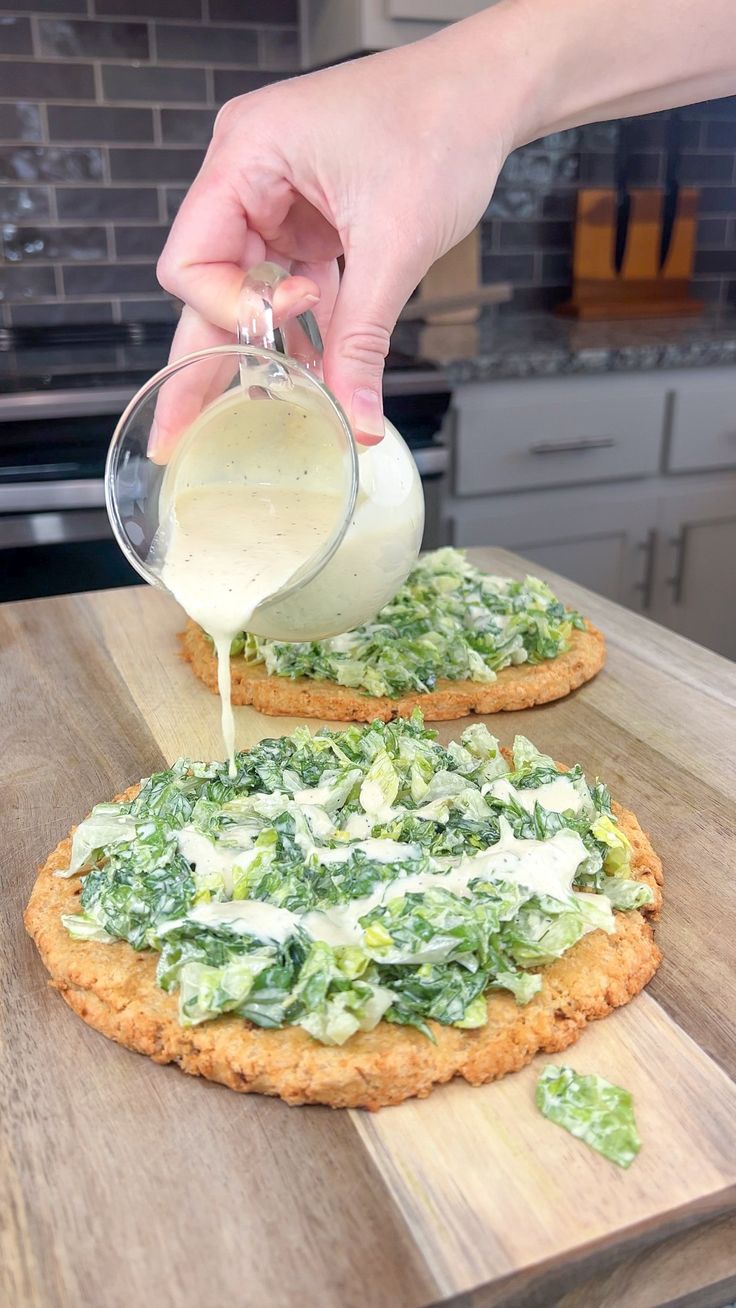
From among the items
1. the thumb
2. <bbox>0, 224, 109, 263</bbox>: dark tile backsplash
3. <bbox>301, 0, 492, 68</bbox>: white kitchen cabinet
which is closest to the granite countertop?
<bbox>301, 0, 492, 68</bbox>: white kitchen cabinet

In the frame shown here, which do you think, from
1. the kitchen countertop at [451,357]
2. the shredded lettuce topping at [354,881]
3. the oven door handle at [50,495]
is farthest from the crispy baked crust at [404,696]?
the kitchen countertop at [451,357]

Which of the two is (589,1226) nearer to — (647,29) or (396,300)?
(396,300)

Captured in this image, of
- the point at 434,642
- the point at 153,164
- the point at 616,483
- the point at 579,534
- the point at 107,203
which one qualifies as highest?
the point at 153,164

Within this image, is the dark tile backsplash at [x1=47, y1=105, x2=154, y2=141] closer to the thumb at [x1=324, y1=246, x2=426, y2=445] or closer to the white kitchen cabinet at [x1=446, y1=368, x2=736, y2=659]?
the white kitchen cabinet at [x1=446, y1=368, x2=736, y2=659]

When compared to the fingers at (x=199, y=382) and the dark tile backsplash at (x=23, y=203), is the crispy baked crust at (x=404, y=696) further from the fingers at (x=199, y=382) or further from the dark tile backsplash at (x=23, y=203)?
the dark tile backsplash at (x=23, y=203)

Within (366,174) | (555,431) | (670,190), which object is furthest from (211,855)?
(670,190)

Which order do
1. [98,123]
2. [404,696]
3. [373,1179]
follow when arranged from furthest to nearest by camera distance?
1. [98,123]
2. [404,696]
3. [373,1179]

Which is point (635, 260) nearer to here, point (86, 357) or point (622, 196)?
point (622, 196)
